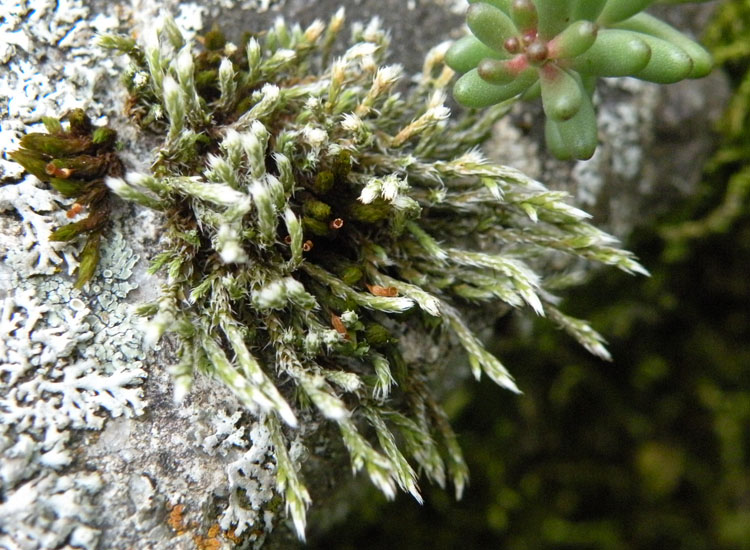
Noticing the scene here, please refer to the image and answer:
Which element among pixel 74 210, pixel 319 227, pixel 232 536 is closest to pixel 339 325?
pixel 319 227

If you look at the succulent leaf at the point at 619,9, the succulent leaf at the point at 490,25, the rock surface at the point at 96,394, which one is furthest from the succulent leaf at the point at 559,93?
the rock surface at the point at 96,394

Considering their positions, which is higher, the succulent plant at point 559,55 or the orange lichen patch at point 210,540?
the succulent plant at point 559,55

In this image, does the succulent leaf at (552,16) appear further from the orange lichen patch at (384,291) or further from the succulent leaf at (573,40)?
the orange lichen patch at (384,291)

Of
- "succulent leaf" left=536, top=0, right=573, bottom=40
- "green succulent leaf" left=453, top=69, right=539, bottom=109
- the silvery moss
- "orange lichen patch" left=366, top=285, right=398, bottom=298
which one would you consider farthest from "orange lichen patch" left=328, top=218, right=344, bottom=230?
"succulent leaf" left=536, top=0, right=573, bottom=40

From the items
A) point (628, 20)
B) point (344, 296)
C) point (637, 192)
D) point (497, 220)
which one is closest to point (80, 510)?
point (344, 296)

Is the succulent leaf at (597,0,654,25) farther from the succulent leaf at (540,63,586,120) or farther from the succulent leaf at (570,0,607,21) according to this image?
the succulent leaf at (540,63,586,120)

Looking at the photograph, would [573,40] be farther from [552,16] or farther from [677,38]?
[677,38]
